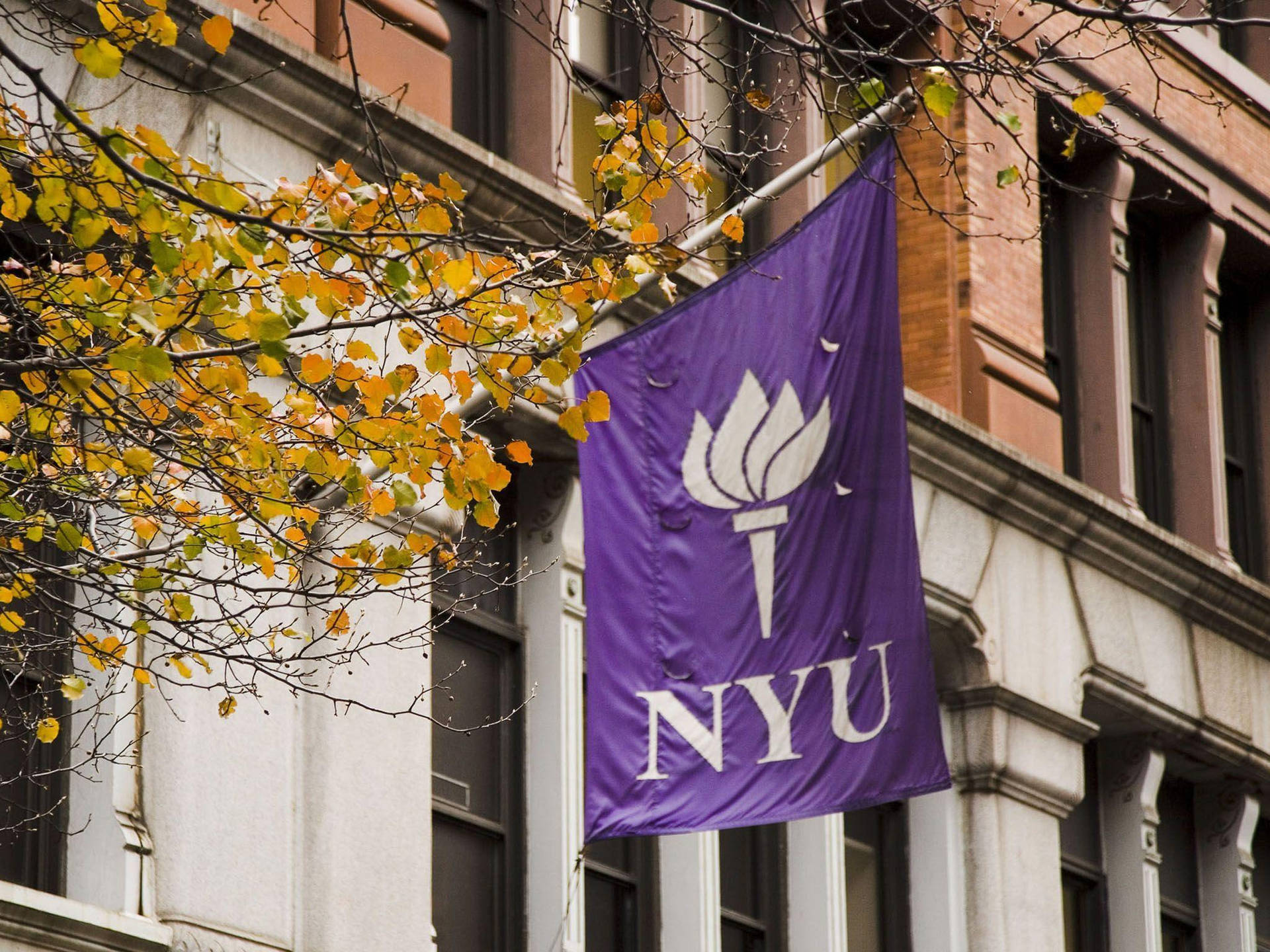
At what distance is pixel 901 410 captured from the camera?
40.4 ft

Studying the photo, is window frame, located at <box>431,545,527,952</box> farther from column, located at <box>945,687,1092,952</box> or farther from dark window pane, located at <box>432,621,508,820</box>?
column, located at <box>945,687,1092,952</box>

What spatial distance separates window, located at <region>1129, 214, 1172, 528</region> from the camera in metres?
22.2

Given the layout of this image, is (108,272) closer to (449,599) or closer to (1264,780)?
(449,599)

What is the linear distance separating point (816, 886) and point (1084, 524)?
4108 mm

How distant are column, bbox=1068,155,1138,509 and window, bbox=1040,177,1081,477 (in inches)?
2.8

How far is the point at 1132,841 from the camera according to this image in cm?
2022

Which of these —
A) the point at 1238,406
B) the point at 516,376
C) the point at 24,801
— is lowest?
the point at 24,801

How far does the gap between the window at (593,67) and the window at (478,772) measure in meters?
3.02

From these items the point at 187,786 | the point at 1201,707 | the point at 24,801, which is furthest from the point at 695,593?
the point at 1201,707

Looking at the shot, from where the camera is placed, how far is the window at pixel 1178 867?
824 inches

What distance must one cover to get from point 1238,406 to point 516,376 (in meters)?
16.1

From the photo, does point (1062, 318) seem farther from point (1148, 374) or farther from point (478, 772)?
point (478, 772)

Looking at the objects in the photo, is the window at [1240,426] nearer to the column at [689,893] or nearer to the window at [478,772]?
the column at [689,893]

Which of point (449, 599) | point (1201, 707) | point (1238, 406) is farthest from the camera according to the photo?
point (1238, 406)
